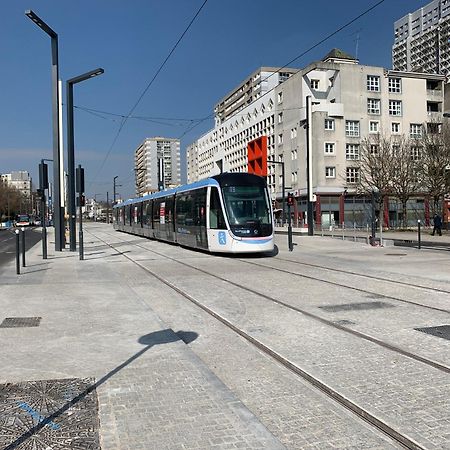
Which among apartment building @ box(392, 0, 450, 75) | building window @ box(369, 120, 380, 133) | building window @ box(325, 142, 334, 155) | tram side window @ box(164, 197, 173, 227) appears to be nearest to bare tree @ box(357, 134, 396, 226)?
building window @ box(325, 142, 334, 155)

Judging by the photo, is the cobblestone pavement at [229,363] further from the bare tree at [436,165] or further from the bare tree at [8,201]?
the bare tree at [8,201]

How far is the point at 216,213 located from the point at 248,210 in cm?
129

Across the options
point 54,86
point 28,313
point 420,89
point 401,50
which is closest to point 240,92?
point 401,50

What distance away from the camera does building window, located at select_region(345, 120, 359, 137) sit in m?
64.2

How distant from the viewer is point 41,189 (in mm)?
22078

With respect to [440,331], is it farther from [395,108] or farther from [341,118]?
[395,108]

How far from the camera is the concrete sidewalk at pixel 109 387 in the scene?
3.81 metres

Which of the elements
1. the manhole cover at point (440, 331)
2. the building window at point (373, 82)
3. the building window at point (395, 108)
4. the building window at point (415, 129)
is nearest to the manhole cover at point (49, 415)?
the manhole cover at point (440, 331)

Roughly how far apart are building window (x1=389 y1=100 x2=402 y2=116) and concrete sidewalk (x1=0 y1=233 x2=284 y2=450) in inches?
2487

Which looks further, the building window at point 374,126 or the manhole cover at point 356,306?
the building window at point 374,126

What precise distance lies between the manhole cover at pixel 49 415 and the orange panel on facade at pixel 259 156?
48862 mm

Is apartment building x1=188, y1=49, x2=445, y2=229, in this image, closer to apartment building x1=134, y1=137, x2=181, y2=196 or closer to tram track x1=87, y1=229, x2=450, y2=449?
apartment building x1=134, y1=137, x2=181, y2=196

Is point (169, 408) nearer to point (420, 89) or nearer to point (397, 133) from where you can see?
point (397, 133)

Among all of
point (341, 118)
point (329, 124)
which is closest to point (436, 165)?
point (329, 124)
